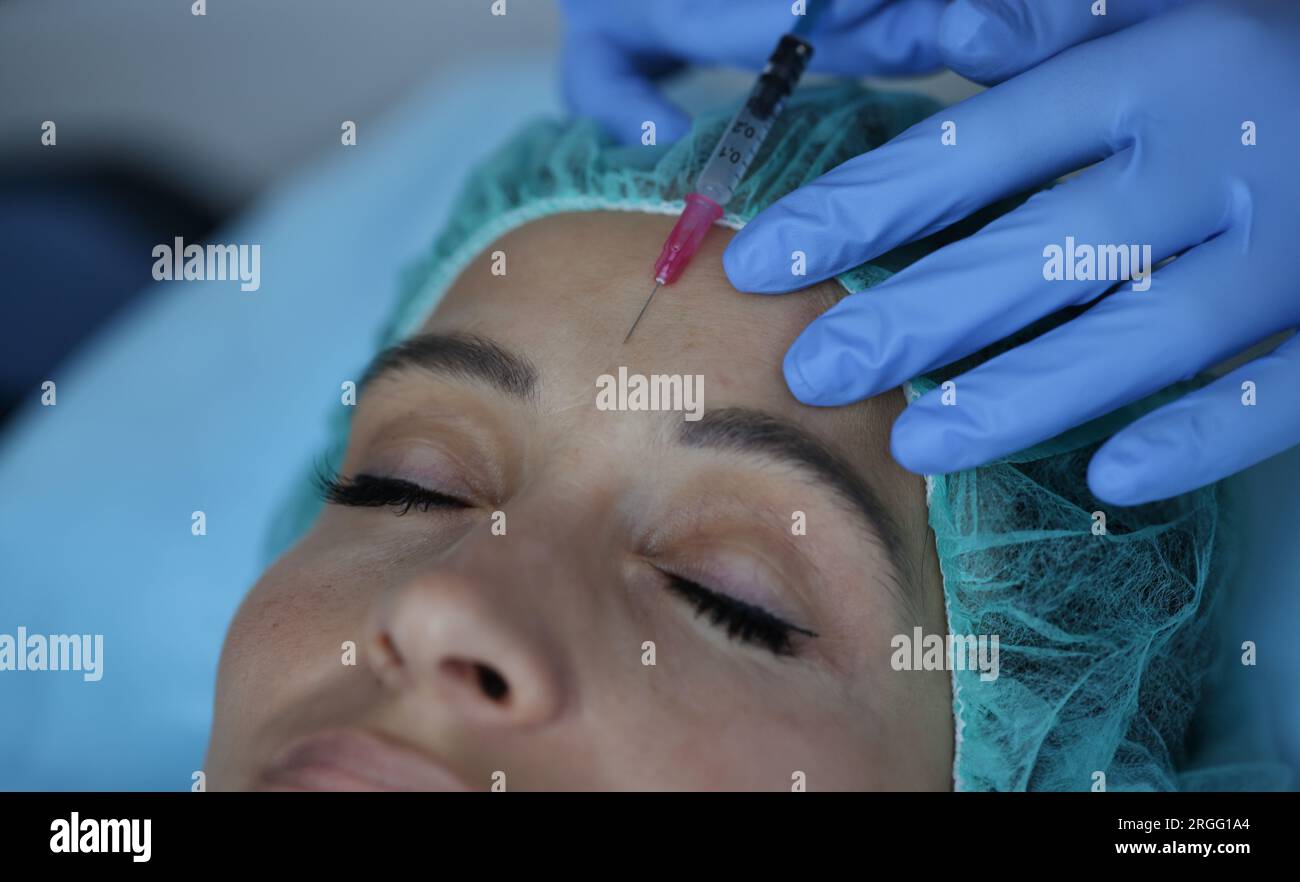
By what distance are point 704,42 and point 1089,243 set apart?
668 mm

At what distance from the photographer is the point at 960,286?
1.08 metres

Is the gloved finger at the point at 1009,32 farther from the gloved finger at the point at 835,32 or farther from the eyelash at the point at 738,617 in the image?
the eyelash at the point at 738,617

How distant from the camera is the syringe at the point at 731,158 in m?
1.13

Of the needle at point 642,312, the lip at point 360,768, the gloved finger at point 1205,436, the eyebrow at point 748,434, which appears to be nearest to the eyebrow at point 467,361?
the eyebrow at point 748,434

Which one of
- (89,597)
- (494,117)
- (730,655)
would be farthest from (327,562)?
(494,117)

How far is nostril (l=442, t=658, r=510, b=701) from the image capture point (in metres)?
0.90

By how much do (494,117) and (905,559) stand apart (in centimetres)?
160

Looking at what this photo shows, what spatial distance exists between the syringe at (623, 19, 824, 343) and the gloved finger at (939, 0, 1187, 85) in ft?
0.61

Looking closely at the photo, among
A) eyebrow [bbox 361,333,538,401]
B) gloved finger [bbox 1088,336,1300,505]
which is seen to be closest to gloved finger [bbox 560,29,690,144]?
eyebrow [bbox 361,333,538,401]

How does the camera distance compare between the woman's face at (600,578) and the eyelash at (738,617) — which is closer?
the woman's face at (600,578)

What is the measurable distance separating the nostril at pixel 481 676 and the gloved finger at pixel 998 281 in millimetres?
412

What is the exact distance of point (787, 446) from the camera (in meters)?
1.02
